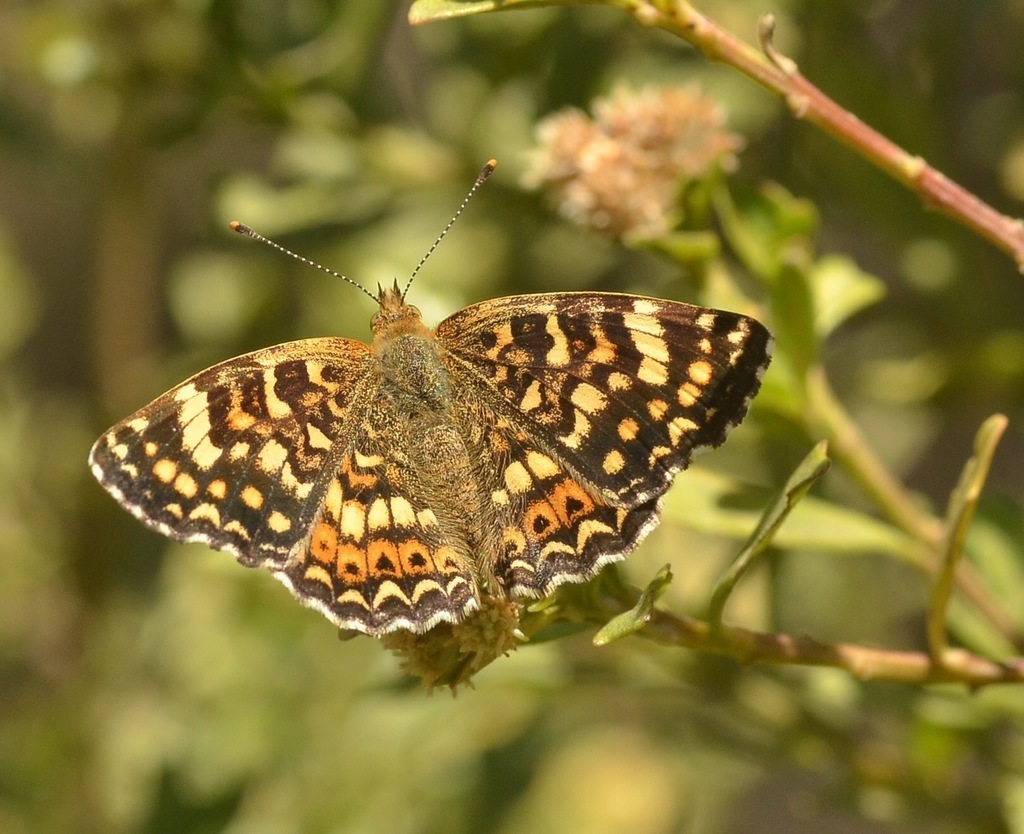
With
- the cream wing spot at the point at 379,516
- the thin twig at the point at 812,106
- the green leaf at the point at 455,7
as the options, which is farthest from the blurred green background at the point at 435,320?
the green leaf at the point at 455,7

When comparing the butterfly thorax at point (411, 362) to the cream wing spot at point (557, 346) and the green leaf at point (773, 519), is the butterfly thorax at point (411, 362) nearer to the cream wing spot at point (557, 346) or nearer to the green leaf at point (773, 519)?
the cream wing spot at point (557, 346)

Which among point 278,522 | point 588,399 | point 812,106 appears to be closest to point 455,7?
point 812,106

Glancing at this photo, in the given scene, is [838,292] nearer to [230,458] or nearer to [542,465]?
[542,465]

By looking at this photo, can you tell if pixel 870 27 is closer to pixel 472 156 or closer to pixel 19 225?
pixel 472 156

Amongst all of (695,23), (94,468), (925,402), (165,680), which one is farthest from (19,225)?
(695,23)

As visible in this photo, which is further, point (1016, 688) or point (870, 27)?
point (870, 27)

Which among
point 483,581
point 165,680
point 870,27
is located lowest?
point 165,680

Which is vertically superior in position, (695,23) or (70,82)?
(695,23)

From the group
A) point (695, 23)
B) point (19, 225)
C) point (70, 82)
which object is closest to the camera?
point (695, 23)
